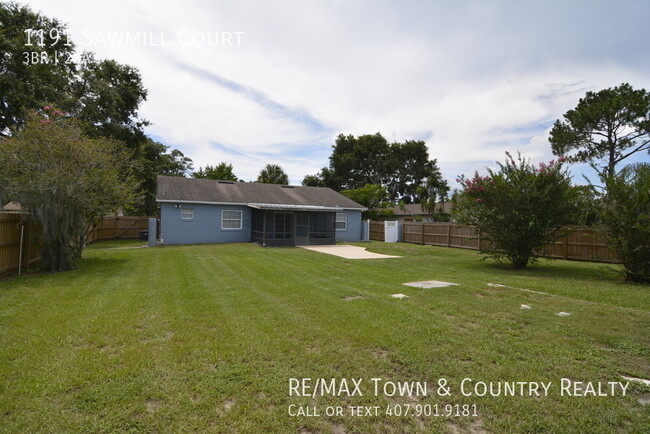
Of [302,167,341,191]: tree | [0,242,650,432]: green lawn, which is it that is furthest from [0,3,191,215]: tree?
[302,167,341,191]: tree

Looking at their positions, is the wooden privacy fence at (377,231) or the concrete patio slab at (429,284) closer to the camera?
the concrete patio slab at (429,284)

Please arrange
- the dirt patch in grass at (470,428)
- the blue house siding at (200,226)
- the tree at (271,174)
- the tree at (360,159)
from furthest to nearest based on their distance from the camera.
Answer: the tree at (360,159) < the tree at (271,174) < the blue house siding at (200,226) < the dirt patch in grass at (470,428)

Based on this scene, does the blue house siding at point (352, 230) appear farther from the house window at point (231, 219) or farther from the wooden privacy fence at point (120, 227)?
the wooden privacy fence at point (120, 227)

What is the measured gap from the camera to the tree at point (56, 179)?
8.33 metres

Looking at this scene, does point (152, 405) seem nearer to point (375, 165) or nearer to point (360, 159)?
point (360, 159)

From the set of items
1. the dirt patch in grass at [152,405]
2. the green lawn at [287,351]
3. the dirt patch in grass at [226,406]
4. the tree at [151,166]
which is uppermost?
the tree at [151,166]

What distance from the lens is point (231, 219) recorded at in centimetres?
2080

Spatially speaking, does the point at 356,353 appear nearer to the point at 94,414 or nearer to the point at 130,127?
the point at 94,414

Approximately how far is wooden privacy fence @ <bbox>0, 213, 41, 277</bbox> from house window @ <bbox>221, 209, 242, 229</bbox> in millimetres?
10790

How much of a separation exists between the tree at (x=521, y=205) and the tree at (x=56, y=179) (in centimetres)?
1204

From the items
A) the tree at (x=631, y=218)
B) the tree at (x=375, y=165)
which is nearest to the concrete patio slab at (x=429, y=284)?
the tree at (x=631, y=218)

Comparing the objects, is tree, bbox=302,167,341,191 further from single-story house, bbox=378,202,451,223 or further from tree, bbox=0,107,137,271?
tree, bbox=0,107,137,271

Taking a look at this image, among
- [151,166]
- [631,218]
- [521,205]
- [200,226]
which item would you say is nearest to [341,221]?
[200,226]

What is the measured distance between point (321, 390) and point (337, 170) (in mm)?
44506
